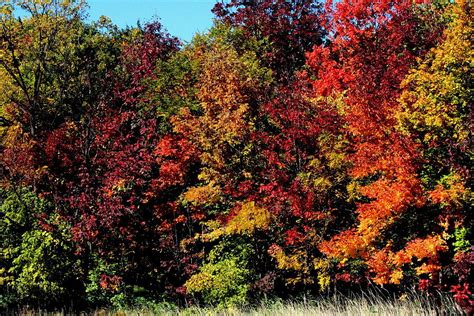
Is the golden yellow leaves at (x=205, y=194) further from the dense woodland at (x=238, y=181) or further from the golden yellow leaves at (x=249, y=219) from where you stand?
the golden yellow leaves at (x=249, y=219)

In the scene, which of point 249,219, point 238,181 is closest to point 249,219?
point 249,219

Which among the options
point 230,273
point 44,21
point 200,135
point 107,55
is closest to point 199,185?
point 200,135

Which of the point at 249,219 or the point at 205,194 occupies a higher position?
the point at 205,194

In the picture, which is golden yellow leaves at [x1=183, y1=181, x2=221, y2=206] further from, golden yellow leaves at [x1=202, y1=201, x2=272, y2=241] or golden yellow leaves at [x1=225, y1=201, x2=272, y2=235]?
golden yellow leaves at [x1=225, y1=201, x2=272, y2=235]

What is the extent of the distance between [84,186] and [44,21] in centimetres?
881

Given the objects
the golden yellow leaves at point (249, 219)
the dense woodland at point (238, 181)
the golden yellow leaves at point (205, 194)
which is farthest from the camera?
the golden yellow leaves at point (205, 194)

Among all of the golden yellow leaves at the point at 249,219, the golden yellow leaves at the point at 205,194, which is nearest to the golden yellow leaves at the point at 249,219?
the golden yellow leaves at the point at 249,219

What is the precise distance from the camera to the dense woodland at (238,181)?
17219mm

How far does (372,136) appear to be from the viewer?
739 inches

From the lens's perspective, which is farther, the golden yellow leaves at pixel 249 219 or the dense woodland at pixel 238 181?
the golden yellow leaves at pixel 249 219

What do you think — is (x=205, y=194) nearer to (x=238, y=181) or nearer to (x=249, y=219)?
(x=238, y=181)

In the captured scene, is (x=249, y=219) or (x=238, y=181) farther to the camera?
(x=238, y=181)

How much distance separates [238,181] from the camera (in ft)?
69.7

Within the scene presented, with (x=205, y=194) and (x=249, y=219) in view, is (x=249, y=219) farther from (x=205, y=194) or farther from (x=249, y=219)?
(x=205, y=194)
